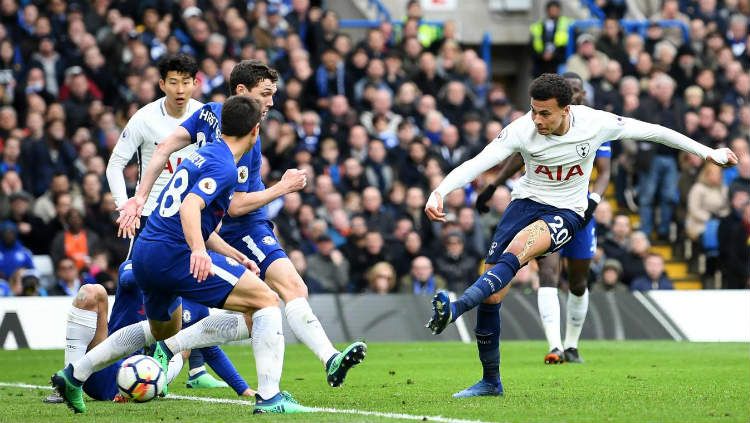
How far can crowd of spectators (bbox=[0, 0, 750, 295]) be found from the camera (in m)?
19.0

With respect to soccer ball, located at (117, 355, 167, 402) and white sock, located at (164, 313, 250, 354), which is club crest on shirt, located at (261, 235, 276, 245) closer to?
white sock, located at (164, 313, 250, 354)

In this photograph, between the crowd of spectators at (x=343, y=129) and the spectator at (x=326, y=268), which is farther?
the spectator at (x=326, y=268)

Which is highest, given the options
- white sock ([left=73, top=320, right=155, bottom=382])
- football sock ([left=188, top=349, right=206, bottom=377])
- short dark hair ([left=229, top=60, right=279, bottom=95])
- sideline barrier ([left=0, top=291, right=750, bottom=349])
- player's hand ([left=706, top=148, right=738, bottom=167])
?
short dark hair ([left=229, top=60, right=279, bottom=95])

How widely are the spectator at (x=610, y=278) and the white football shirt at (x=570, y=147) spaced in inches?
352

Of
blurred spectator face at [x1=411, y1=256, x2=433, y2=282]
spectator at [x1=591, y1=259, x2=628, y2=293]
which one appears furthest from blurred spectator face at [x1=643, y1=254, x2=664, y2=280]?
blurred spectator face at [x1=411, y1=256, x2=433, y2=282]

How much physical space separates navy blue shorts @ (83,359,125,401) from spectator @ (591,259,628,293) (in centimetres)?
1054

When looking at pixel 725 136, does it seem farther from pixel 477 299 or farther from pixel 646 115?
pixel 477 299

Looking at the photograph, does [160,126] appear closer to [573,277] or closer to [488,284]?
[488,284]

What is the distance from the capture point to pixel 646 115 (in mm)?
22203

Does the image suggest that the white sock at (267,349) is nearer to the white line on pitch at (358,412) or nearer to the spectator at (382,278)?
the white line on pitch at (358,412)

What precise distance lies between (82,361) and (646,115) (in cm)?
1480

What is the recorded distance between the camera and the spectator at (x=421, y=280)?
751 inches

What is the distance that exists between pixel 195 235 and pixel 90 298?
6.56 feet

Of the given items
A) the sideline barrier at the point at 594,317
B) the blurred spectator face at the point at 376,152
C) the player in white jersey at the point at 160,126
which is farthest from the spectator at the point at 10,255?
the player in white jersey at the point at 160,126
